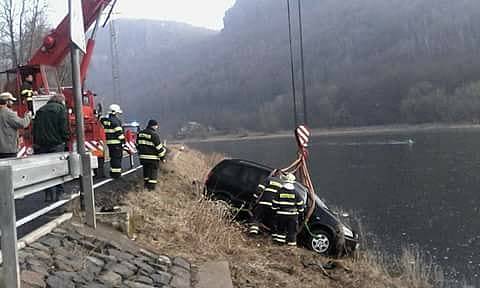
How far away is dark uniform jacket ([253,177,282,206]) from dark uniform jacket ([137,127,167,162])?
2.07m

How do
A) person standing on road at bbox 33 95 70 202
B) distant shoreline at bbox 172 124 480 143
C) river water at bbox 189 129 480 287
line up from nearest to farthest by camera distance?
1. person standing on road at bbox 33 95 70 202
2. river water at bbox 189 129 480 287
3. distant shoreline at bbox 172 124 480 143

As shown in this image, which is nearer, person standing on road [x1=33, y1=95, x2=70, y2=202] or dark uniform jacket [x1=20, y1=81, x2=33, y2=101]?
person standing on road [x1=33, y1=95, x2=70, y2=202]

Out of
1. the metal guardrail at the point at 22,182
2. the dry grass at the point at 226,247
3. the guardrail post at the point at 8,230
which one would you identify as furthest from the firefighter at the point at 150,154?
the guardrail post at the point at 8,230

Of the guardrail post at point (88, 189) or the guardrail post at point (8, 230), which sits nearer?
the guardrail post at point (8, 230)

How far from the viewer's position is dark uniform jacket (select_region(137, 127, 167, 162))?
10703mm

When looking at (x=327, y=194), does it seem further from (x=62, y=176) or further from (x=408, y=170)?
(x=62, y=176)

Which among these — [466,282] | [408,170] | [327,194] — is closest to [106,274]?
[466,282]

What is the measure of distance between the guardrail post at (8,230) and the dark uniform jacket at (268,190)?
6.96 metres

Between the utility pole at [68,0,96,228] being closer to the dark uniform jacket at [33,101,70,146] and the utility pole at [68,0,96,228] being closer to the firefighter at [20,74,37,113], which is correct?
the dark uniform jacket at [33,101,70,146]

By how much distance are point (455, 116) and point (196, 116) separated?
264 ft

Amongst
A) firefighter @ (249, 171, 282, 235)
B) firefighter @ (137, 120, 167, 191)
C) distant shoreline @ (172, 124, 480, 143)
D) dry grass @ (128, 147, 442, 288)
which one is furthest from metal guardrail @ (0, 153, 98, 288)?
distant shoreline @ (172, 124, 480, 143)

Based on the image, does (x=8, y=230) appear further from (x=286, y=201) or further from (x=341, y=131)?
(x=341, y=131)

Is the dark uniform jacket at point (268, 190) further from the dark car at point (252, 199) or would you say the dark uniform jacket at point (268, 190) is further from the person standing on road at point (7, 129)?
the person standing on road at point (7, 129)

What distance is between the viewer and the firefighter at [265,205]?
10805mm
